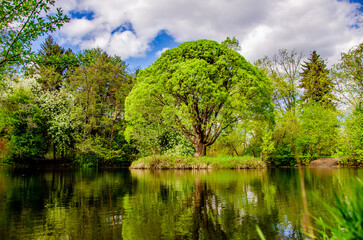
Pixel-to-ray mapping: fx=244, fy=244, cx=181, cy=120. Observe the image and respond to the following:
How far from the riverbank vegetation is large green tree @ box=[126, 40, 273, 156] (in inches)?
3.5

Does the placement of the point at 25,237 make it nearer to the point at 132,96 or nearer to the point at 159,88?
the point at 159,88

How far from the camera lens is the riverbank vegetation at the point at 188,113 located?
20234 millimetres

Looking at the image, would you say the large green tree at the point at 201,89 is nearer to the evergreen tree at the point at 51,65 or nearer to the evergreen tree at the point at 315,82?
the evergreen tree at the point at 51,65

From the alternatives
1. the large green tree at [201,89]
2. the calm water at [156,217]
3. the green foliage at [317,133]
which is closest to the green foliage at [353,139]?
the green foliage at [317,133]

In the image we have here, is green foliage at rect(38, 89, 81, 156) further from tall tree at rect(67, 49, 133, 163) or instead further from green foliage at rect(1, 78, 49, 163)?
tall tree at rect(67, 49, 133, 163)

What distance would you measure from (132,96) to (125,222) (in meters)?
18.9

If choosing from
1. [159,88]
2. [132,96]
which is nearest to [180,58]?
[159,88]

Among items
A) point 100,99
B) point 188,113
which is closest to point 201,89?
point 188,113

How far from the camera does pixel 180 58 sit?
21.0 metres

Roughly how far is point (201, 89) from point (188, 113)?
2288 millimetres

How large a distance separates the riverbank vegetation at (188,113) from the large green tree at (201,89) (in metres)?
0.09

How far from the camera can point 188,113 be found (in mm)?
19953

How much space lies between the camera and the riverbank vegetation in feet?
66.4

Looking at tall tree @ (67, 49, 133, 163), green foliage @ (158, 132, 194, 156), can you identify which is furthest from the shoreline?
tall tree @ (67, 49, 133, 163)
